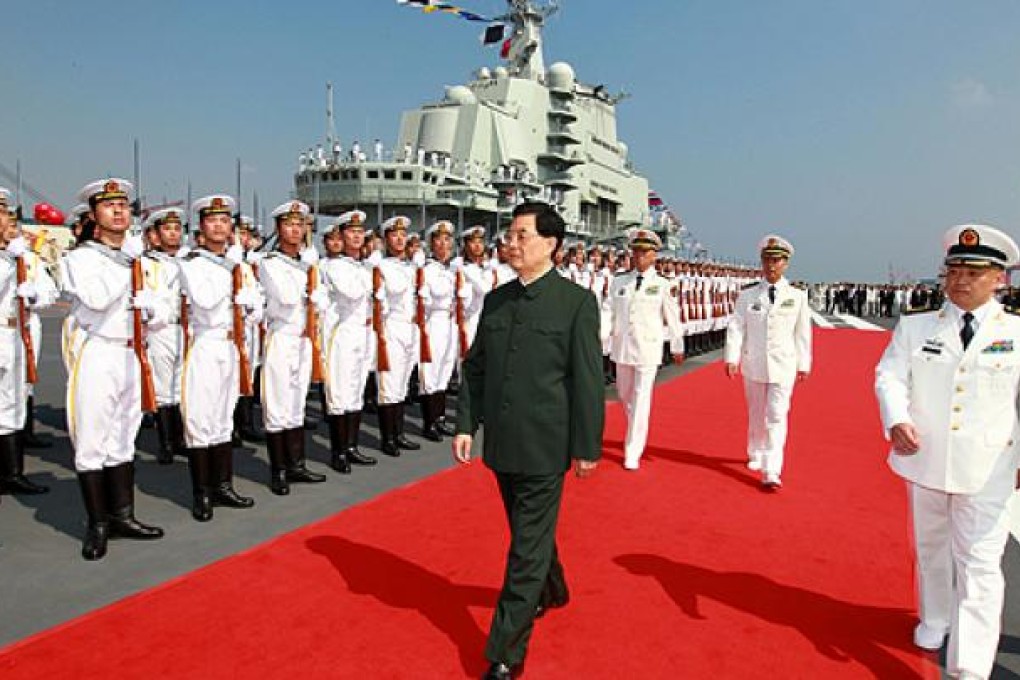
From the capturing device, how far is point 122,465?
13.9 ft

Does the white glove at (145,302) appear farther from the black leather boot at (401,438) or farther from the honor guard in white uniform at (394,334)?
the black leather boot at (401,438)

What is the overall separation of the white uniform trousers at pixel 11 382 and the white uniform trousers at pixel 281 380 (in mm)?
1820

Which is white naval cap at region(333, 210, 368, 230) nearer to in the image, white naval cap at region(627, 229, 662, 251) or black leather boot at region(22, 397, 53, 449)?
white naval cap at region(627, 229, 662, 251)

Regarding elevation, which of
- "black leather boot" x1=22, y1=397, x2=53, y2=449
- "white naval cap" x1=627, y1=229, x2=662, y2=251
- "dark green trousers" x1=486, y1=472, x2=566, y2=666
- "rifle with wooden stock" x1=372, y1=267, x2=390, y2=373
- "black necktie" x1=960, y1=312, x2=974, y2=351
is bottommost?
"black leather boot" x1=22, y1=397, x2=53, y2=449

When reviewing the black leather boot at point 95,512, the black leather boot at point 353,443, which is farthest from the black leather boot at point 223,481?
the black leather boot at point 353,443

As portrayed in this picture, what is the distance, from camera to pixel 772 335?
5637 mm

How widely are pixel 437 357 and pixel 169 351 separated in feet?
8.19

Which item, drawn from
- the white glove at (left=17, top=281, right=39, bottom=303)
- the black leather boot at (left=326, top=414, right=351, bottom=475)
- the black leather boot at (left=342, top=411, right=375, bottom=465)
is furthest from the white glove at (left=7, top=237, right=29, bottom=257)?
the black leather boot at (left=342, top=411, right=375, bottom=465)

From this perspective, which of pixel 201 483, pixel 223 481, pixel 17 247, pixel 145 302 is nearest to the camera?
pixel 145 302

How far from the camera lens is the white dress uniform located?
5515mm

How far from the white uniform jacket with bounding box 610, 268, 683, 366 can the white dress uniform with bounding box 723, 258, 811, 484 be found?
22.6 inches

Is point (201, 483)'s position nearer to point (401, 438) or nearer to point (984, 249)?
point (401, 438)

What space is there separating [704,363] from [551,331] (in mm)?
12333

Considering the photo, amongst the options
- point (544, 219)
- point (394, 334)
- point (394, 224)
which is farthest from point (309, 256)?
point (544, 219)
